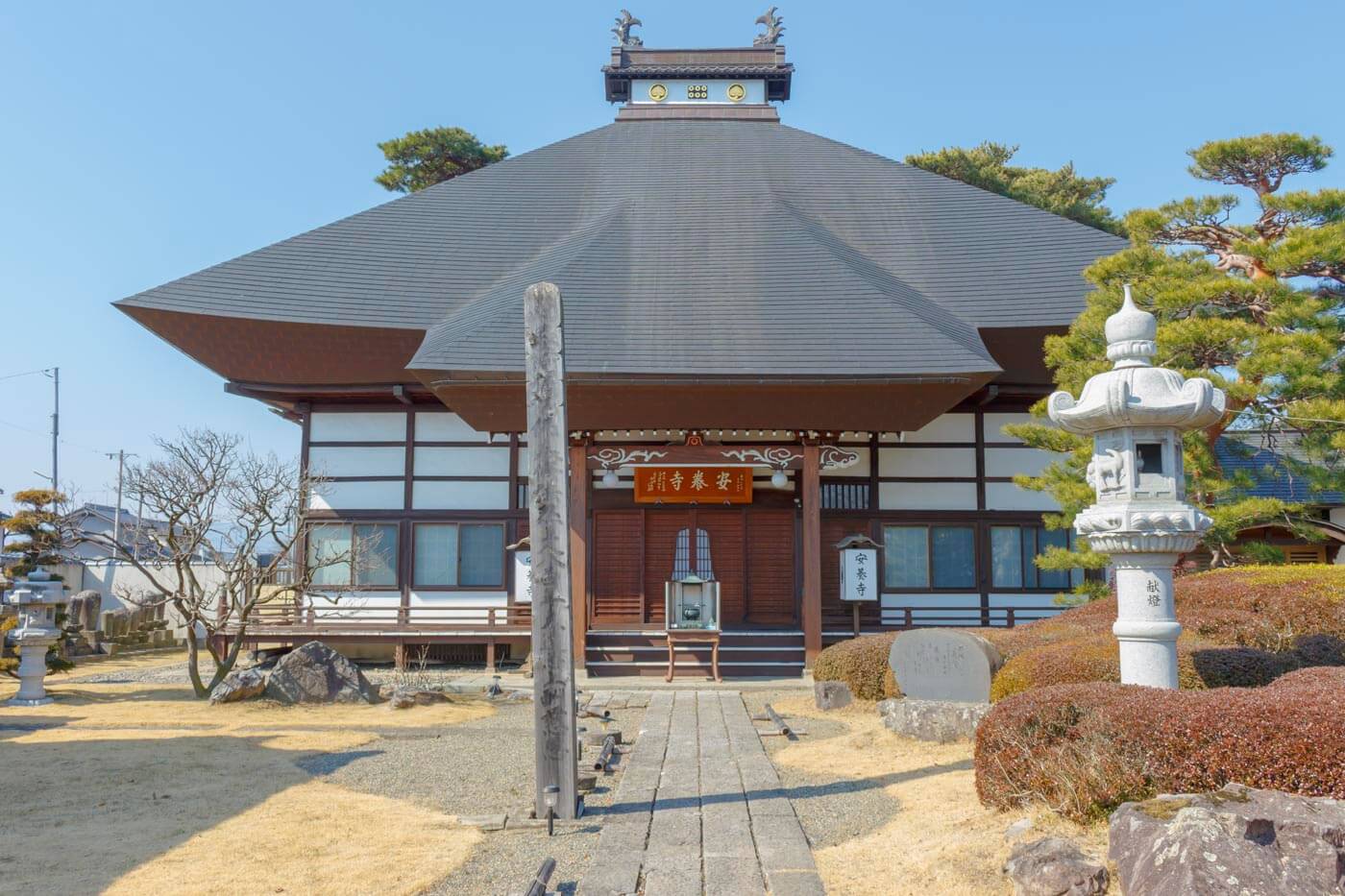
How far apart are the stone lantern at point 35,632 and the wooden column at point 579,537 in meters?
6.35

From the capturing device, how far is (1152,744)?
4.74 m

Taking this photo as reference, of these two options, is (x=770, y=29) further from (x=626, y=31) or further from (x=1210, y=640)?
(x=1210, y=640)

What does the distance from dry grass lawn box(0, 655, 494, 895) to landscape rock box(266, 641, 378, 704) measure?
2.14 feet

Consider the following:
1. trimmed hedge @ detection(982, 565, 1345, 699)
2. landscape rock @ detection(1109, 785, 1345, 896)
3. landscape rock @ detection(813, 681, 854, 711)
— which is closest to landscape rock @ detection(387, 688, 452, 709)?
landscape rock @ detection(813, 681, 854, 711)

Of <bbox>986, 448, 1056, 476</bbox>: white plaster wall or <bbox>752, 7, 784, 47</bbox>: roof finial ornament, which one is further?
<bbox>752, 7, 784, 47</bbox>: roof finial ornament

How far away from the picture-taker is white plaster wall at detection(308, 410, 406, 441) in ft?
53.1

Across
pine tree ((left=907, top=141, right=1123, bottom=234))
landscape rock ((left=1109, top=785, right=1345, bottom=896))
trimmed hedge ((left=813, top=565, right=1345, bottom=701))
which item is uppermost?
pine tree ((left=907, top=141, right=1123, bottom=234))

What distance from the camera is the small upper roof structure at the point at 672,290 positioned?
13484 mm

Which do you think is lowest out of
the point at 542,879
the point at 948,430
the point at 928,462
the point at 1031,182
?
the point at 542,879

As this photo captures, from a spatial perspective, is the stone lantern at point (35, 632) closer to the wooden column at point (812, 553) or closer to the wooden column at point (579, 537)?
the wooden column at point (579, 537)

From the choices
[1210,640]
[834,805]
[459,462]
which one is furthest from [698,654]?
[834,805]

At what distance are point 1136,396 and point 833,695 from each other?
555cm

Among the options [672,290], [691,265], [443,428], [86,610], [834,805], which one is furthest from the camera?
[86,610]

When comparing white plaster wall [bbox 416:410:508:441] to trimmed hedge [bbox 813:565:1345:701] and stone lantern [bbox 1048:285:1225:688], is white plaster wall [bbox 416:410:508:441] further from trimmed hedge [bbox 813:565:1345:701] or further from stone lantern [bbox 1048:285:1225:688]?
stone lantern [bbox 1048:285:1225:688]
